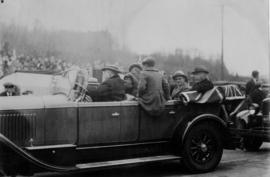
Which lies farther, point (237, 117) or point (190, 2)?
point (237, 117)

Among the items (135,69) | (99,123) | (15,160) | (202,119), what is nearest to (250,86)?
(135,69)

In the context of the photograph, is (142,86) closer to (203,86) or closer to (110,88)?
(110,88)

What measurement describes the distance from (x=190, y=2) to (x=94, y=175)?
3578 millimetres

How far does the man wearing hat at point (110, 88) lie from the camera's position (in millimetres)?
5172

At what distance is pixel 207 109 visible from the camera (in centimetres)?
571

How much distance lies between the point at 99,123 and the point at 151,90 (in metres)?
0.91

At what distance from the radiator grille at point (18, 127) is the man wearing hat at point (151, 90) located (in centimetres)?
154

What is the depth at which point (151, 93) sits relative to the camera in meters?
5.27

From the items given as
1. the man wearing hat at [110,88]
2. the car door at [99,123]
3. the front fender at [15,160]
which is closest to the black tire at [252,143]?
the man wearing hat at [110,88]

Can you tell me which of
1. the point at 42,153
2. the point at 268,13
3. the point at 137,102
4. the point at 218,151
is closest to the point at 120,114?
the point at 137,102

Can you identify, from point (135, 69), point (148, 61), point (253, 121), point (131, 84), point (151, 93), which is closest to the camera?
point (151, 93)

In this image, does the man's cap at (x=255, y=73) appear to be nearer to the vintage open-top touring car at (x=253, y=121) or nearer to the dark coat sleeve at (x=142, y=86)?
the vintage open-top touring car at (x=253, y=121)

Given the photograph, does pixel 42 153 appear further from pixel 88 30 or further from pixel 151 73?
pixel 88 30

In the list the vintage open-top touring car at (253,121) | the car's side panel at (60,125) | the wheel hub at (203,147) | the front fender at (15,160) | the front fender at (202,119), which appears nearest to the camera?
the front fender at (15,160)
